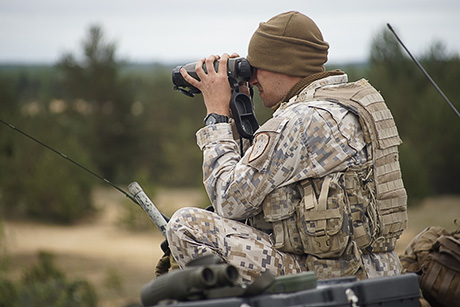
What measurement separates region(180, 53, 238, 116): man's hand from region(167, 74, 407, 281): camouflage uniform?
32 centimetres

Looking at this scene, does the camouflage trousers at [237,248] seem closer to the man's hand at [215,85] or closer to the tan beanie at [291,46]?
the man's hand at [215,85]

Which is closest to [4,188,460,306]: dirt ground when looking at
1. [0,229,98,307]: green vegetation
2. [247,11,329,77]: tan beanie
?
[0,229,98,307]: green vegetation

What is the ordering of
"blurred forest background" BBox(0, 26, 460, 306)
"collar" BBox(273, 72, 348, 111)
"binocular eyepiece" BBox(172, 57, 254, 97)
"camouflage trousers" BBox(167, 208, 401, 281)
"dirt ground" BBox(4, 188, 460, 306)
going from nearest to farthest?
"camouflage trousers" BBox(167, 208, 401, 281)
"collar" BBox(273, 72, 348, 111)
"binocular eyepiece" BBox(172, 57, 254, 97)
"dirt ground" BBox(4, 188, 460, 306)
"blurred forest background" BBox(0, 26, 460, 306)

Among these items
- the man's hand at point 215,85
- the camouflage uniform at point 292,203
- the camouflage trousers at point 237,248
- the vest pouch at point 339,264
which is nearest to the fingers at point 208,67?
the man's hand at point 215,85

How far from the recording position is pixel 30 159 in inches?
684

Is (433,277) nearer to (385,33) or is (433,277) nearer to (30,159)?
(30,159)

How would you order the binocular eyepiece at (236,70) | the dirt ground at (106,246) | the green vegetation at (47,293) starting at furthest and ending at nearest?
1. the dirt ground at (106,246)
2. the green vegetation at (47,293)
3. the binocular eyepiece at (236,70)

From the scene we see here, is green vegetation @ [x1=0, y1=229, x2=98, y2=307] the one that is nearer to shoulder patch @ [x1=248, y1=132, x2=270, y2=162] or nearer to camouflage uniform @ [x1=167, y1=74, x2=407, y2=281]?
camouflage uniform @ [x1=167, y1=74, x2=407, y2=281]

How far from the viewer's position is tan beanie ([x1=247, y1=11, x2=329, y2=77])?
3.34 meters

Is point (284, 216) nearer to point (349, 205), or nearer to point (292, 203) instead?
point (292, 203)

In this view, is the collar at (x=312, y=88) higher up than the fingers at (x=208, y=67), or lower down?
lower down

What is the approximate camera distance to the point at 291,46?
3334 mm

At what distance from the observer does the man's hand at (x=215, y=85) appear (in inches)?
135

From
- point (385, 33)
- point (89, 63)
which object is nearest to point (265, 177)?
point (385, 33)
